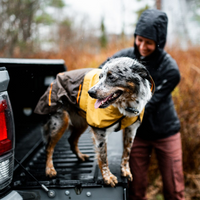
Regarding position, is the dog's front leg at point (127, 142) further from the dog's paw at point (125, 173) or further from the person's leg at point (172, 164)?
the person's leg at point (172, 164)

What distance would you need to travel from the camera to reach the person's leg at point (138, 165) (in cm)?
314

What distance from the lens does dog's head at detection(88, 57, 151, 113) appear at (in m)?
1.95

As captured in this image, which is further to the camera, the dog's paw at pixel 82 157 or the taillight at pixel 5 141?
the dog's paw at pixel 82 157

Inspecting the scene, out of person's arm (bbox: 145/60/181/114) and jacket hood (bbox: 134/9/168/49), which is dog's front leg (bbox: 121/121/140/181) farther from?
jacket hood (bbox: 134/9/168/49)

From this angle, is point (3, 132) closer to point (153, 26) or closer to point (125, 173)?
point (125, 173)

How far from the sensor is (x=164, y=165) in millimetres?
3064

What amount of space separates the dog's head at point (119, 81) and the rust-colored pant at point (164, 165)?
1.31 metres

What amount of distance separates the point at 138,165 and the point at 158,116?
744mm

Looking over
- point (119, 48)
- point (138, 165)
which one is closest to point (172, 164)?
point (138, 165)

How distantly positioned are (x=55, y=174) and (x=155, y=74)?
5.36 ft

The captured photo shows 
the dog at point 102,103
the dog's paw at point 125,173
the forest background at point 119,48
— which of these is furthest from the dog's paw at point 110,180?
the forest background at point 119,48

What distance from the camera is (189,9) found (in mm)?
11961

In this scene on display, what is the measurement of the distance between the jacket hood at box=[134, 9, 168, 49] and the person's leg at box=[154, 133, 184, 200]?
127cm

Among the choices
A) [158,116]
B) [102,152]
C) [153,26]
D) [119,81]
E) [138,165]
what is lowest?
[138,165]
